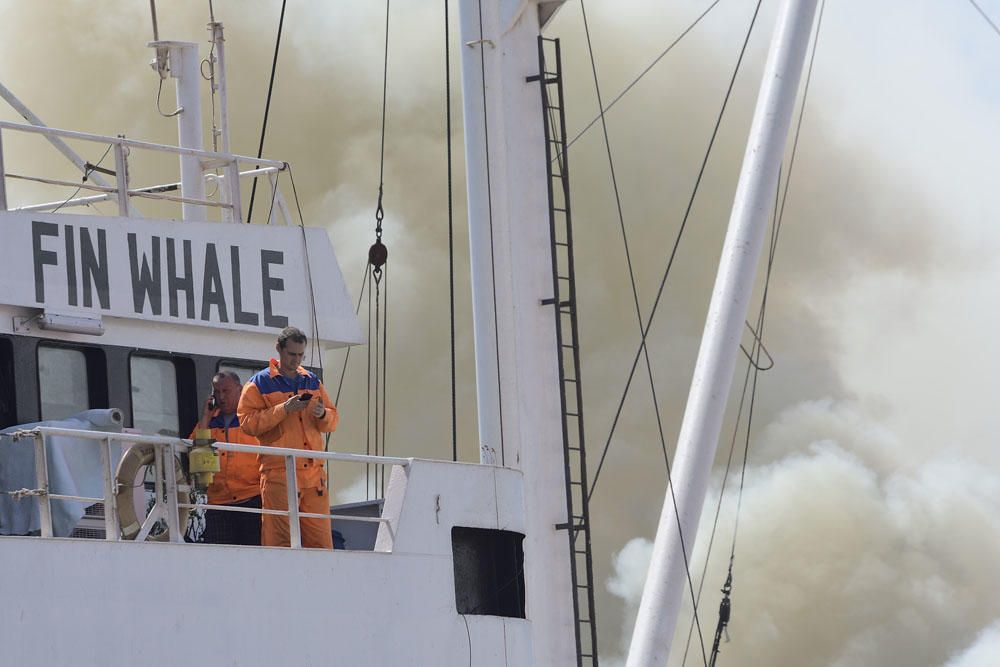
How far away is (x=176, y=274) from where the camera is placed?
1739 cm

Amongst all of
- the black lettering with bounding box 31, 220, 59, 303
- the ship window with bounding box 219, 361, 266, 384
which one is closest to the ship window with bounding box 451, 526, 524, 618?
the ship window with bounding box 219, 361, 266, 384

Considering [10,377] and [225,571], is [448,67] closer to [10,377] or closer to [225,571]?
[10,377]

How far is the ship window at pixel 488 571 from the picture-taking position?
15.8m

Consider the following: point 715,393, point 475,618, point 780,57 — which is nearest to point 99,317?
point 475,618

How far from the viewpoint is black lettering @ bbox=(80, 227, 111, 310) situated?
1667 centimetres

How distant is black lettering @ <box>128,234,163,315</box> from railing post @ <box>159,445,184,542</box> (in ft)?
11.7

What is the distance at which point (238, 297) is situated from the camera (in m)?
17.8

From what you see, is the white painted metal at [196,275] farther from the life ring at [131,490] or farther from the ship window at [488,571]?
the ship window at [488,571]

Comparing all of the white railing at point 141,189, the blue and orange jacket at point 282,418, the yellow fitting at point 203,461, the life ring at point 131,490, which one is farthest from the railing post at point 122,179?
the yellow fitting at point 203,461

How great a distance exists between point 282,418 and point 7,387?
282 cm

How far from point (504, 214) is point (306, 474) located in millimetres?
4349

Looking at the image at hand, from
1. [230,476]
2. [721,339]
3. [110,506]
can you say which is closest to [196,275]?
[230,476]

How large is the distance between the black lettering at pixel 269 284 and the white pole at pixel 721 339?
13.6ft

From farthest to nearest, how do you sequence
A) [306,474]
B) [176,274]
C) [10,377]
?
[176,274] → [10,377] → [306,474]
